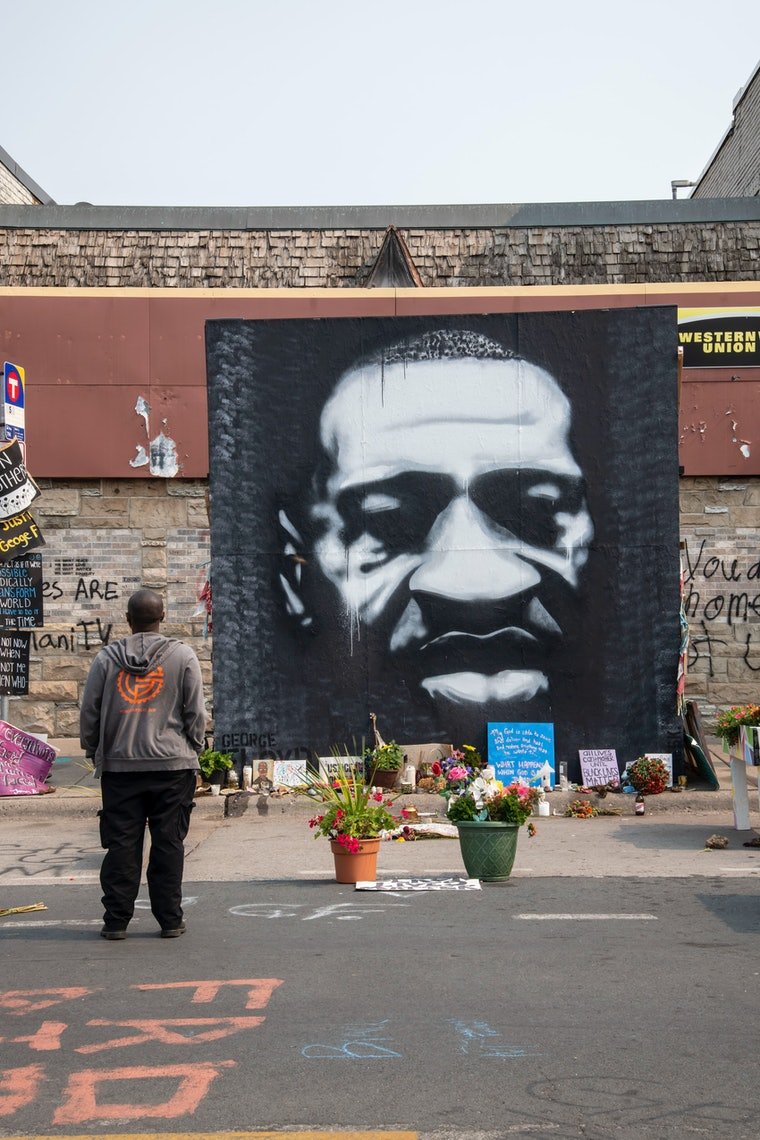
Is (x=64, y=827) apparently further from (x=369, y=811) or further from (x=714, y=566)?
(x=714, y=566)

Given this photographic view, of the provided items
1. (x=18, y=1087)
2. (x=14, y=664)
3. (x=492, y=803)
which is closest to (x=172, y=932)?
(x=18, y=1087)

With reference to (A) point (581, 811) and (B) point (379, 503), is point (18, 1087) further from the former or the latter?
(B) point (379, 503)

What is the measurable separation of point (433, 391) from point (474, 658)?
287 cm

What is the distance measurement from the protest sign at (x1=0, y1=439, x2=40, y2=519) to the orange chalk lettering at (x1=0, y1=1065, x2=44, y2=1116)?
9427mm

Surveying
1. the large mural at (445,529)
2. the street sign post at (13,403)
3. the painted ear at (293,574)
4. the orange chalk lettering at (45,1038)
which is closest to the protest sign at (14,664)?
the large mural at (445,529)

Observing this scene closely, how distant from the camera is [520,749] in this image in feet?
45.3

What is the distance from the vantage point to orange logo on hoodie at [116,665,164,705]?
731 centimetres

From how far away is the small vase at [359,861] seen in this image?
8.92 meters

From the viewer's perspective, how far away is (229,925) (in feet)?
24.7

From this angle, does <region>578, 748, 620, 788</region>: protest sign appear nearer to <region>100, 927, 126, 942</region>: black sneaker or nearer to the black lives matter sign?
the black lives matter sign

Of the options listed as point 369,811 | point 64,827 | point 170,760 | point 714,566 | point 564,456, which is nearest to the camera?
point 170,760

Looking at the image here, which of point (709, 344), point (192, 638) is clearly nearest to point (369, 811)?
point (192, 638)

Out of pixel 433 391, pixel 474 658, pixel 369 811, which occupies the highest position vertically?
pixel 433 391

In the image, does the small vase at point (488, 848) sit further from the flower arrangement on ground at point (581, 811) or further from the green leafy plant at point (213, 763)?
the green leafy plant at point (213, 763)
